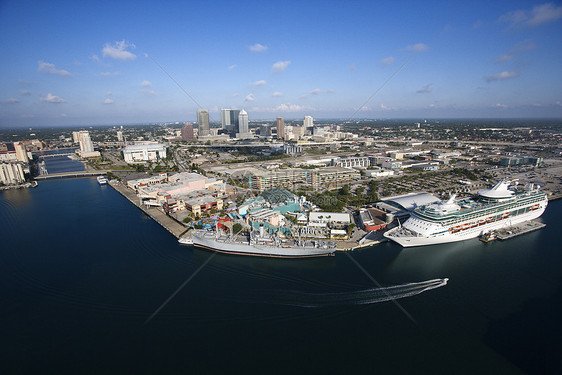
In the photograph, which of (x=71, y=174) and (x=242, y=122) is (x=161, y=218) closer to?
(x=71, y=174)

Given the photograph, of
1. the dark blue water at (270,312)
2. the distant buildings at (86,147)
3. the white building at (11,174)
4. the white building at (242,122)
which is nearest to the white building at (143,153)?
the distant buildings at (86,147)

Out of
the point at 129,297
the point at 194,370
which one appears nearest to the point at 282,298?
the point at 194,370

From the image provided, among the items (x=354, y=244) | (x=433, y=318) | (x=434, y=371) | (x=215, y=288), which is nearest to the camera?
(x=434, y=371)

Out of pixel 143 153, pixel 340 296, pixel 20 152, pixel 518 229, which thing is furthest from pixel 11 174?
pixel 518 229

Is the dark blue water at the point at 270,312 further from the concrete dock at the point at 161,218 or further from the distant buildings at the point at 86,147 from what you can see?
the distant buildings at the point at 86,147

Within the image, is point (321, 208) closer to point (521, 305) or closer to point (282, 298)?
point (282, 298)

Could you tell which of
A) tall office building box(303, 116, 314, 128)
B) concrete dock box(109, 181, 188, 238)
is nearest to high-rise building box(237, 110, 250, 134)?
tall office building box(303, 116, 314, 128)
